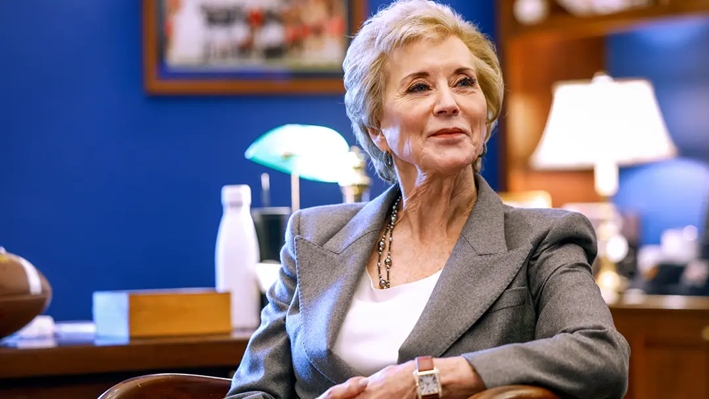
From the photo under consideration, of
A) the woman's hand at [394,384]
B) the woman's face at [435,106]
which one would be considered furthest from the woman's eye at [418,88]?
the woman's hand at [394,384]

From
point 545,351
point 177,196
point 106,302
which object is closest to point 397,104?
point 545,351

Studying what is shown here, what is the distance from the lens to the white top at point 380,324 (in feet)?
6.34

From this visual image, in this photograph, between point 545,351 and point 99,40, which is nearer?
point 545,351

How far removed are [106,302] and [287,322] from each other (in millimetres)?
636

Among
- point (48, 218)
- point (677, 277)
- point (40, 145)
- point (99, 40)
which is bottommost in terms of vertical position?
point (677, 277)

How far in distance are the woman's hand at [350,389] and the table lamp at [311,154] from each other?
1.03 meters

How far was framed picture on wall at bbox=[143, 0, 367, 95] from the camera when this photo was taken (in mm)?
4008

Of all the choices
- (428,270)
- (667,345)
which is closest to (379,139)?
(428,270)

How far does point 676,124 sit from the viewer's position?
14.3 feet

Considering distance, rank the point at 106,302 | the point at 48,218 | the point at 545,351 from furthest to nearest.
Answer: the point at 48,218
the point at 106,302
the point at 545,351

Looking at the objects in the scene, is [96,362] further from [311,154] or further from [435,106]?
[435,106]

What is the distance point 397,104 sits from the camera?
2.05 metres

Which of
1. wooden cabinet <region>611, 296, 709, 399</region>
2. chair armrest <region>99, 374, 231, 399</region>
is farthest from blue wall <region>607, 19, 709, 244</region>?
chair armrest <region>99, 374, 231, 399</region>

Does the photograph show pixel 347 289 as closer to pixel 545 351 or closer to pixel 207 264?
pixel 545 351
